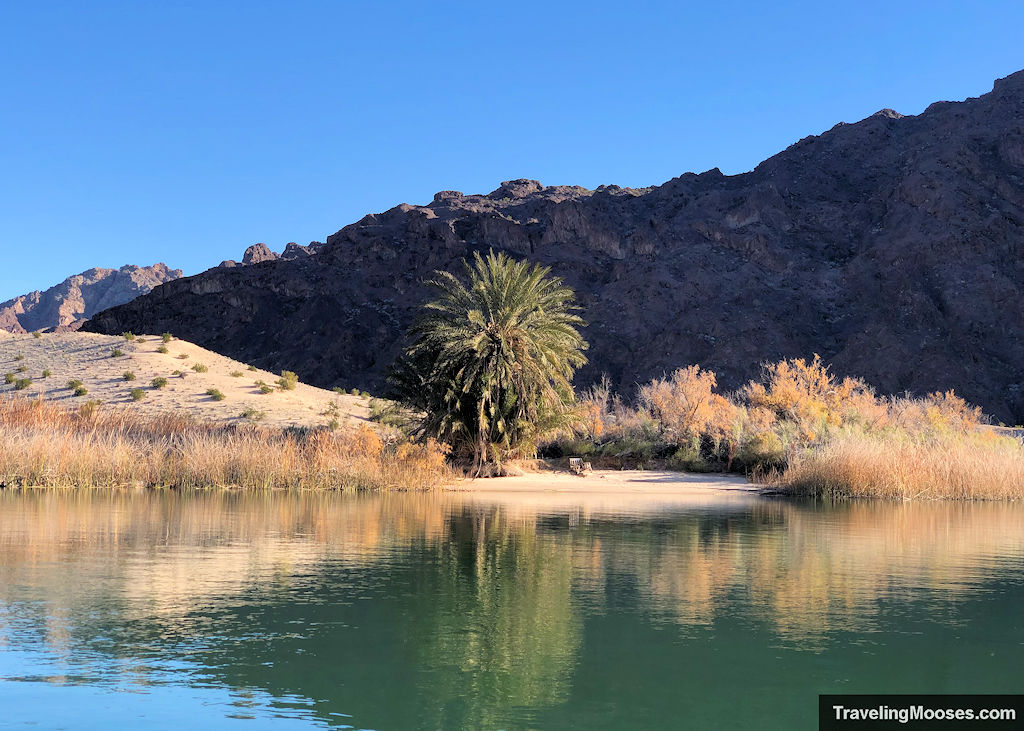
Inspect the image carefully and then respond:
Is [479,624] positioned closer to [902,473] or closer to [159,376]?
[902,473]

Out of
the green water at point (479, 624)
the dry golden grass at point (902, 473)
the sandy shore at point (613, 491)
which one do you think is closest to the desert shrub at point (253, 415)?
the sandy shore at point (613, 491)

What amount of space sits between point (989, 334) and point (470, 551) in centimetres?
7654

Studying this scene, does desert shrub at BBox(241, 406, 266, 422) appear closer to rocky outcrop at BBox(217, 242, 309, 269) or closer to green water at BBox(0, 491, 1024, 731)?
green water at BBox(0, 491, 1024, 731)

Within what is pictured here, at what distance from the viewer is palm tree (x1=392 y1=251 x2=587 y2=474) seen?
2788cm

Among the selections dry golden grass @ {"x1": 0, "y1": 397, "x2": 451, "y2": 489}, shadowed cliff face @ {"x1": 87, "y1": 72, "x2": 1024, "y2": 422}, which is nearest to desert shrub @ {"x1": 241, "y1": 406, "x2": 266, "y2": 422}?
dry golden grass @ {"x1": 0, "y1": 397, "x2": 451, "y2": 489}

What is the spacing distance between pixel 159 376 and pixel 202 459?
78.6ft

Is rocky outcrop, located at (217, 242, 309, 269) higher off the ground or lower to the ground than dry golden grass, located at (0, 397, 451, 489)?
higher

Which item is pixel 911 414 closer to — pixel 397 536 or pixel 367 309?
pixel 397 536

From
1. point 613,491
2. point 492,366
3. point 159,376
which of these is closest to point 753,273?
point 159,376

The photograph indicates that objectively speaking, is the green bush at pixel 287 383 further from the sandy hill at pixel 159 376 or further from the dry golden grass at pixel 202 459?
the dry golden grass at pixel 202 459

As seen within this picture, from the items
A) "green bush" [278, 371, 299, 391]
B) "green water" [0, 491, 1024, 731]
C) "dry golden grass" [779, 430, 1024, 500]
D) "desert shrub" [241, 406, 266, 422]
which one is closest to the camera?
"green water" [0, 491, 1024, 731]

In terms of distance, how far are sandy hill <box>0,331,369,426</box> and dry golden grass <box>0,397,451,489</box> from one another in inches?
524

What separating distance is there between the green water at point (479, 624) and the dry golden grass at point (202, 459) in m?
7.21

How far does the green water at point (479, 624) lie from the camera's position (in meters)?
6.37
